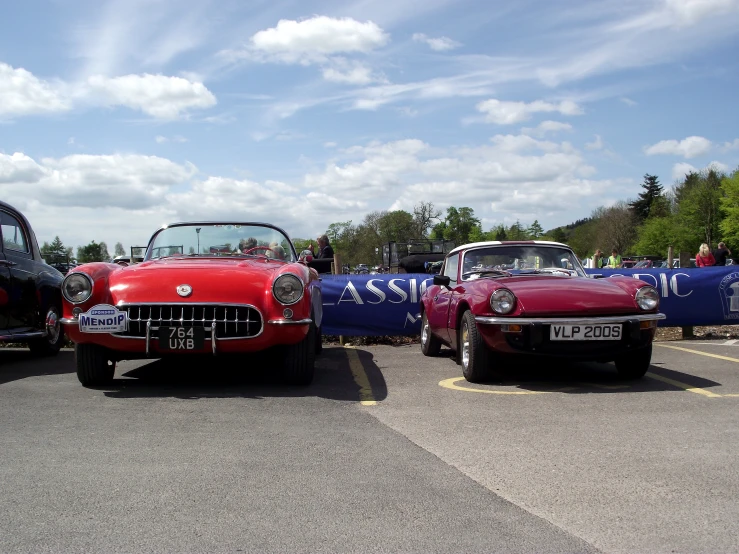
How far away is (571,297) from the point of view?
6.43 metres

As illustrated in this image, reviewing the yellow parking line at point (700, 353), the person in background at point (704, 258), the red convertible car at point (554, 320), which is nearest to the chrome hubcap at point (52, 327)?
the red convertible car at point (554, 320)

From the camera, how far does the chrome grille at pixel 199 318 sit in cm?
597

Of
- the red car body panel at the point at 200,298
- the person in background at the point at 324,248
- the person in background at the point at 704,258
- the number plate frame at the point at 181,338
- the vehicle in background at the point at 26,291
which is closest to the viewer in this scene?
the number plate frame at the point at 181,338

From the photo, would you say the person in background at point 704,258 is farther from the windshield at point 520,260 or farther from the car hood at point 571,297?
the car hood at point 571,297

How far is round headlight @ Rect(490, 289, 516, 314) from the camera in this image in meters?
6.40

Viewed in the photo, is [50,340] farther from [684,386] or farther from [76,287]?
[684,386]

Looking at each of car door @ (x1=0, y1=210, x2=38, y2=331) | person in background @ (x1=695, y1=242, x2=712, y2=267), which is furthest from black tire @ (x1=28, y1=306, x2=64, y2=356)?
person in background @ (x1=695, y1=242, x2=712, y2=267)

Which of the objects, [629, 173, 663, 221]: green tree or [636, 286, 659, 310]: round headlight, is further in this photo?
[629, 173, 663, 221]: green tree

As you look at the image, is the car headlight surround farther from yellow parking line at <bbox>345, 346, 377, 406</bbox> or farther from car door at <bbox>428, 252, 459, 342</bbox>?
yellow parking line at <bbox>345, 346, 377, 406</bbox>

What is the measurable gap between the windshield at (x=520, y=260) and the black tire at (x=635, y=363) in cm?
115

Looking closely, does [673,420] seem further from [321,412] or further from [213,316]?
[213,316]

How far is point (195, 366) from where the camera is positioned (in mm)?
7883

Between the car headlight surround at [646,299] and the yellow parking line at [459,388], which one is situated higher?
the car headlight surround at [646,299]

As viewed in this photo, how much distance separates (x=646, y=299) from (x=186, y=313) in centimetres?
412
